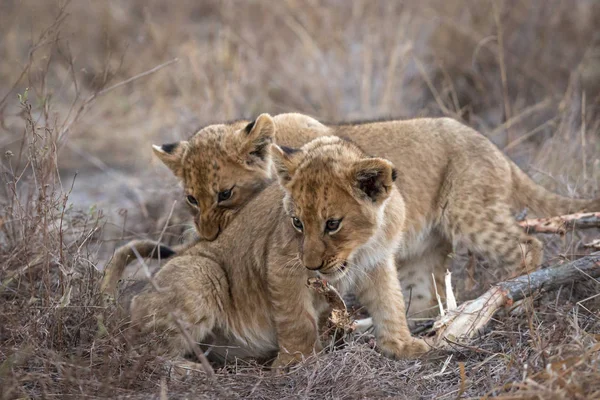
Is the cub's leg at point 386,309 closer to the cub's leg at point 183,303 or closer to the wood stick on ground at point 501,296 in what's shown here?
the wood stick on ground at point 501,296

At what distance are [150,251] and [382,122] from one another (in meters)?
2.17

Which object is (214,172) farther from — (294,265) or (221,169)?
(294,265)

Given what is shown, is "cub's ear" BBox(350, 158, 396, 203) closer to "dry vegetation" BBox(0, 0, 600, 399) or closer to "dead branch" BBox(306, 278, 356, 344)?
"dead branch" BBox(306, 278, 356, 344)

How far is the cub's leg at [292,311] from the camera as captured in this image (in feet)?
15.9

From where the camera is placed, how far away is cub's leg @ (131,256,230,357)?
4.95 meters

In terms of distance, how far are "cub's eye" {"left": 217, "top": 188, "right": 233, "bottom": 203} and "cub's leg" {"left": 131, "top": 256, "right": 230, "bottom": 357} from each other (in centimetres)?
Result: 59

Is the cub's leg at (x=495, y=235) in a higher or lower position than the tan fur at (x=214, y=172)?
lower

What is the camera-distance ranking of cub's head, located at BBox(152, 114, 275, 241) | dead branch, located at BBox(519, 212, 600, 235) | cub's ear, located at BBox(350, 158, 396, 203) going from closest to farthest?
cub's ear, located at BBox(350, 158, 396, 203), dead branch, located at BBox(519, 212, 600, 235), cub's head, located at BBox(152, 114, 275, 241)

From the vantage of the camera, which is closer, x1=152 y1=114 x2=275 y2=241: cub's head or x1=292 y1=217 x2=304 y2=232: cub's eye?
x1=292 y1=217 x2=304 y2=232: cub's eye

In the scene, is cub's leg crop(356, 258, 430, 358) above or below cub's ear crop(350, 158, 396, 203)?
below

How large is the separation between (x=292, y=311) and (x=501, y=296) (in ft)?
4.26

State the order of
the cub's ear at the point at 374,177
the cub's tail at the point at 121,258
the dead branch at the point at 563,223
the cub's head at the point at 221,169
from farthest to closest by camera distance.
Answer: the cub's head at the point at 221,169, the dead branch at the point at 563,223, the cub's tail at the point at 121,258, the cub's ear at the point at 374,177

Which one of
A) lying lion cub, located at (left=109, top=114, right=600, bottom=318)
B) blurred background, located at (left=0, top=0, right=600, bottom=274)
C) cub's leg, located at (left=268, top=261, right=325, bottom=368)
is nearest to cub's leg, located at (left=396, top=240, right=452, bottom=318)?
lying lion cub, located at (left=109, top=114, right=600, bottom=318)

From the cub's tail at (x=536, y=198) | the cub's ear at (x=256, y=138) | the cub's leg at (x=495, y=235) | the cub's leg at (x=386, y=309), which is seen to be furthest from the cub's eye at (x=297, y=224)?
the cub's tail at (x=536, y=198)
